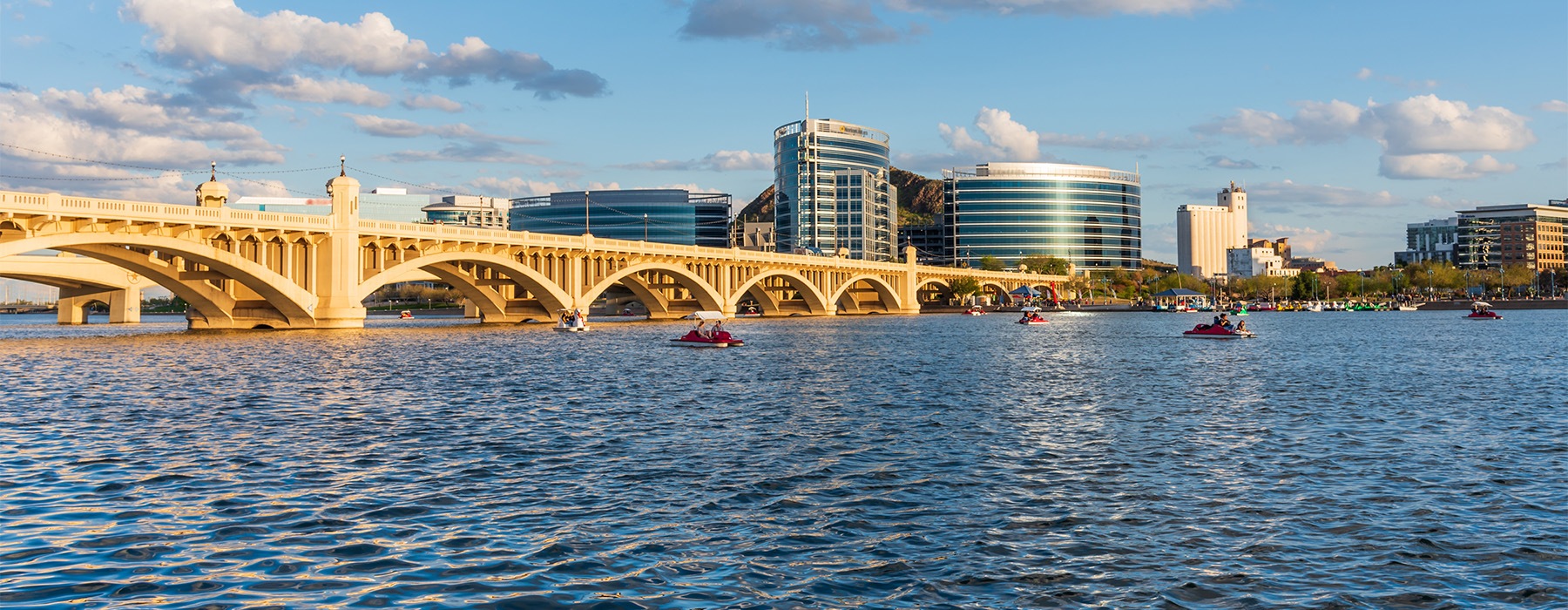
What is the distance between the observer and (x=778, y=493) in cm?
1912

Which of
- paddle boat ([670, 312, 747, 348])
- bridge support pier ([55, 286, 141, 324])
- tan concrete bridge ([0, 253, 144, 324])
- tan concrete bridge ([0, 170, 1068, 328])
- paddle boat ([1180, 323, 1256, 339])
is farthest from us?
bridge support pier ([55, 286, 141, 324])

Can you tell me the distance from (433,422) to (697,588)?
18.3 metres

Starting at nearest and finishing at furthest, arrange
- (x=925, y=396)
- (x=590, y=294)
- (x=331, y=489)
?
(x=331, y=489)
(x=925, y=396)
(x=590, y=294)

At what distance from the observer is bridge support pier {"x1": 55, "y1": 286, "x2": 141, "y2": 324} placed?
5330 inches

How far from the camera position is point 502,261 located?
324 ft

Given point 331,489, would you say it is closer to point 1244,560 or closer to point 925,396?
point 1244,560

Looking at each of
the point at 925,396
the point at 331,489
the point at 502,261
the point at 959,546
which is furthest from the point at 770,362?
the point at 502,261

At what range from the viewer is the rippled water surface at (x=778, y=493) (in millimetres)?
13016

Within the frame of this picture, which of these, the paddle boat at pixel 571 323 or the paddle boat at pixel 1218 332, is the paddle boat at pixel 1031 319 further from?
the paddle boat at pixel 571 323

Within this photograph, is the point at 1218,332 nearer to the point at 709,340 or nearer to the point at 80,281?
the point at 709,340

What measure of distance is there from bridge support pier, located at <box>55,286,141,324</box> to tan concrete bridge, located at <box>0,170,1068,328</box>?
128 ft

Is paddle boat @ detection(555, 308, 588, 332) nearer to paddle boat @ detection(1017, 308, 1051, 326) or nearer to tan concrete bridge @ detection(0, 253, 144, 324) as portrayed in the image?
tan concrete bridge @ detection(0, 253, 144, 324)

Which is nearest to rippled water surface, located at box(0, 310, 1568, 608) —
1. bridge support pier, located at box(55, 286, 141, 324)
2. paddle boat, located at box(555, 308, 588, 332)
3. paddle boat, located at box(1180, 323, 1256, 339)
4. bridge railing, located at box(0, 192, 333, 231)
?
bridge railing, located at box(0, 192, 333, 231)

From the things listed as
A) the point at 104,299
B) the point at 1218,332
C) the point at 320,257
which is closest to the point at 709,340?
the point at 320,257
